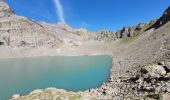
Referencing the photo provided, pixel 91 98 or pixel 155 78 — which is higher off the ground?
pixel 155 78

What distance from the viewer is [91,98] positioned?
31.3 m

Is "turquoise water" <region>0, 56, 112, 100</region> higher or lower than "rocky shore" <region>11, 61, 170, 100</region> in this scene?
lower

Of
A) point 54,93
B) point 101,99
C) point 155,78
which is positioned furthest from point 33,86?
point 155,78

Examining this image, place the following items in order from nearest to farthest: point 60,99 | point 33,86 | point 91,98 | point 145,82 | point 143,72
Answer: point 60,99 → point 91,98 → point 145,82 → point 143,72 → point 33,86

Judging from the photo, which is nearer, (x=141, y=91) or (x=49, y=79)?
(x=141, y=91)

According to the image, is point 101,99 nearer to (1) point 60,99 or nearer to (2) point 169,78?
(1) point 60,99

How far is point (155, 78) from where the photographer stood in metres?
32.4

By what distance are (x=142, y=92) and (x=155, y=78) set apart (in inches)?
157

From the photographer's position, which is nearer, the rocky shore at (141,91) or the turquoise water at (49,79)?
the rocky shore at (141,91)

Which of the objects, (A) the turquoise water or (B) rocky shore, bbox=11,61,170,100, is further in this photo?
(A) the turquoise water

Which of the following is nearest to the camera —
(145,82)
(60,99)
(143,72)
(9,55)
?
(60,99)

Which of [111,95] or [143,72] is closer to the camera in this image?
[111,95]

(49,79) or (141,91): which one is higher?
(141,91)

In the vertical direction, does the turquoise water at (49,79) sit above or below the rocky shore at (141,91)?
below
